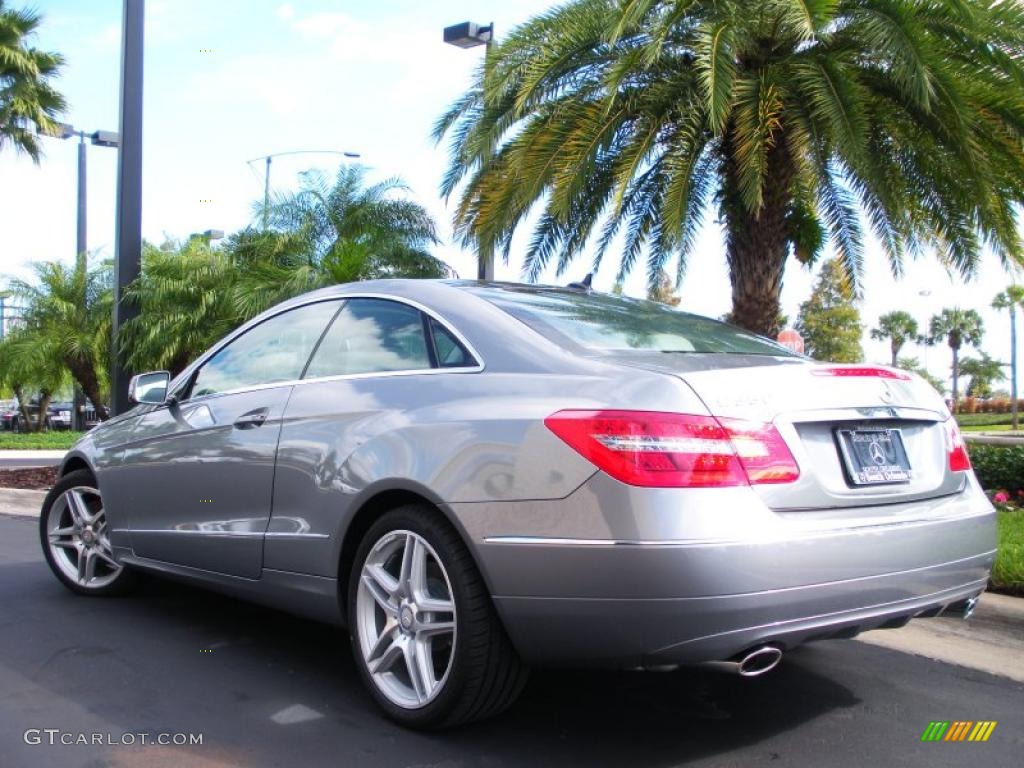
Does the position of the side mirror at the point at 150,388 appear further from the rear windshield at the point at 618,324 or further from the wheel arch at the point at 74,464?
the rear windshield at the point at 618,324

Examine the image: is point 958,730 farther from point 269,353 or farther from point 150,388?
point 150,388

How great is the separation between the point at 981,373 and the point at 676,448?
3592 inches

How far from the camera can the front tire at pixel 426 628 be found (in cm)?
308

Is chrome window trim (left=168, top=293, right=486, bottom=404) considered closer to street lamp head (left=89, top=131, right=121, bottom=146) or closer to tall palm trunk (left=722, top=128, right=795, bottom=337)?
tall palm trunk (left=722, top=128, right=795, bottom=337)

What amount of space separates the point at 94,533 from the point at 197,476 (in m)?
1.29

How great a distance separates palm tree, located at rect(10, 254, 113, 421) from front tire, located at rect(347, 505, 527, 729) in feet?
60.7

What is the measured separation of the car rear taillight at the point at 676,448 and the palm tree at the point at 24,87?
18752 millimetres

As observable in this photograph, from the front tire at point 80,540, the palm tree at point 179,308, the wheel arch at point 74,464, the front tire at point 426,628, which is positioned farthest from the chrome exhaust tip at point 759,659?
the palm tree at point 179,308

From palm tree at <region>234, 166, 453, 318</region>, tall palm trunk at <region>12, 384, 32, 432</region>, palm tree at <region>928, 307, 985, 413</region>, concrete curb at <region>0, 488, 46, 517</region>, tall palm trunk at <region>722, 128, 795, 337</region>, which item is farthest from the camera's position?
palm tree at <region>928, 307, 985, 413</region>

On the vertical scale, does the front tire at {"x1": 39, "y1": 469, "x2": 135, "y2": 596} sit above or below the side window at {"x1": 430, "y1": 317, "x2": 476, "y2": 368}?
below

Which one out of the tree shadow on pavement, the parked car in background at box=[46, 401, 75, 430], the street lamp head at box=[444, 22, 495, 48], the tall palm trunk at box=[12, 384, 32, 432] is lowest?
the parked car in background at box=[46, 401, 75, 430]

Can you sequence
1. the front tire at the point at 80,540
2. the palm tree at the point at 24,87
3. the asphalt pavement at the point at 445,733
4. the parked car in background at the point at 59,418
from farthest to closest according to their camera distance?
the parked car in background at the point at 59,418 < the palm tree at the point at 24,87 < the front tire at the point at 80,540 < the asphalt pavement at the point at 445,733

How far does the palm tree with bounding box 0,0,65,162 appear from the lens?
18.4 meters

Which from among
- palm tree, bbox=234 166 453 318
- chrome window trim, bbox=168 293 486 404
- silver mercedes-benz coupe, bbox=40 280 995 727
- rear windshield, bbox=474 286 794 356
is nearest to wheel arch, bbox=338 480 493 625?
silver mercedes-benz coupe, bbox=40 280 995 727
